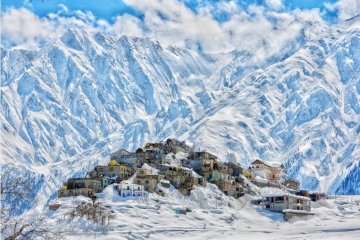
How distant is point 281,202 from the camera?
157m

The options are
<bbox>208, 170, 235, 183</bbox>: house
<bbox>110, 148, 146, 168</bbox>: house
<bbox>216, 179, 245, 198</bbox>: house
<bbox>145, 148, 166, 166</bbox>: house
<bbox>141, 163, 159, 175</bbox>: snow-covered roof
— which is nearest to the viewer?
<bbox>216, 179, 245, 198</bbox>: house

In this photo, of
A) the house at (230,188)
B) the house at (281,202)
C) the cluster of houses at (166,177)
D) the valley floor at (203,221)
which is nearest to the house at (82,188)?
the cluster of houses at (166,177)

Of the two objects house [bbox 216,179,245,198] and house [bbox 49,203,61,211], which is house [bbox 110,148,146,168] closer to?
house [bbox 216,179,245,198]

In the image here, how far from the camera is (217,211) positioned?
14362cm

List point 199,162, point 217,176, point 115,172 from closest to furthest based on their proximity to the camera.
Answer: point 115,172, point 217,176, point 199,162

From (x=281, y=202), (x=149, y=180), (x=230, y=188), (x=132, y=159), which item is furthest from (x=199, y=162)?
(x=281, y=202)

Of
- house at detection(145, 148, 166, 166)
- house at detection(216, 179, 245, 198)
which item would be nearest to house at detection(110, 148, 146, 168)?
house at detection(145, 148, 166, 166)

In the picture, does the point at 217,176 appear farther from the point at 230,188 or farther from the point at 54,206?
the point at 54,206

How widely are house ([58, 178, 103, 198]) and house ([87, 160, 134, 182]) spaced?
421cm

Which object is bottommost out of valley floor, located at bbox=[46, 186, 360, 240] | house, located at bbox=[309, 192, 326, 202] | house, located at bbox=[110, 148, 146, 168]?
valley floor, located at bbox=[46, 186, 360, 240]

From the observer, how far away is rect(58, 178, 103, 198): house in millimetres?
152750

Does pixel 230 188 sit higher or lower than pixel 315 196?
lower

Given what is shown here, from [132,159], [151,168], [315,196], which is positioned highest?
[132,159]

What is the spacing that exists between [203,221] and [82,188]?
31.2 m
